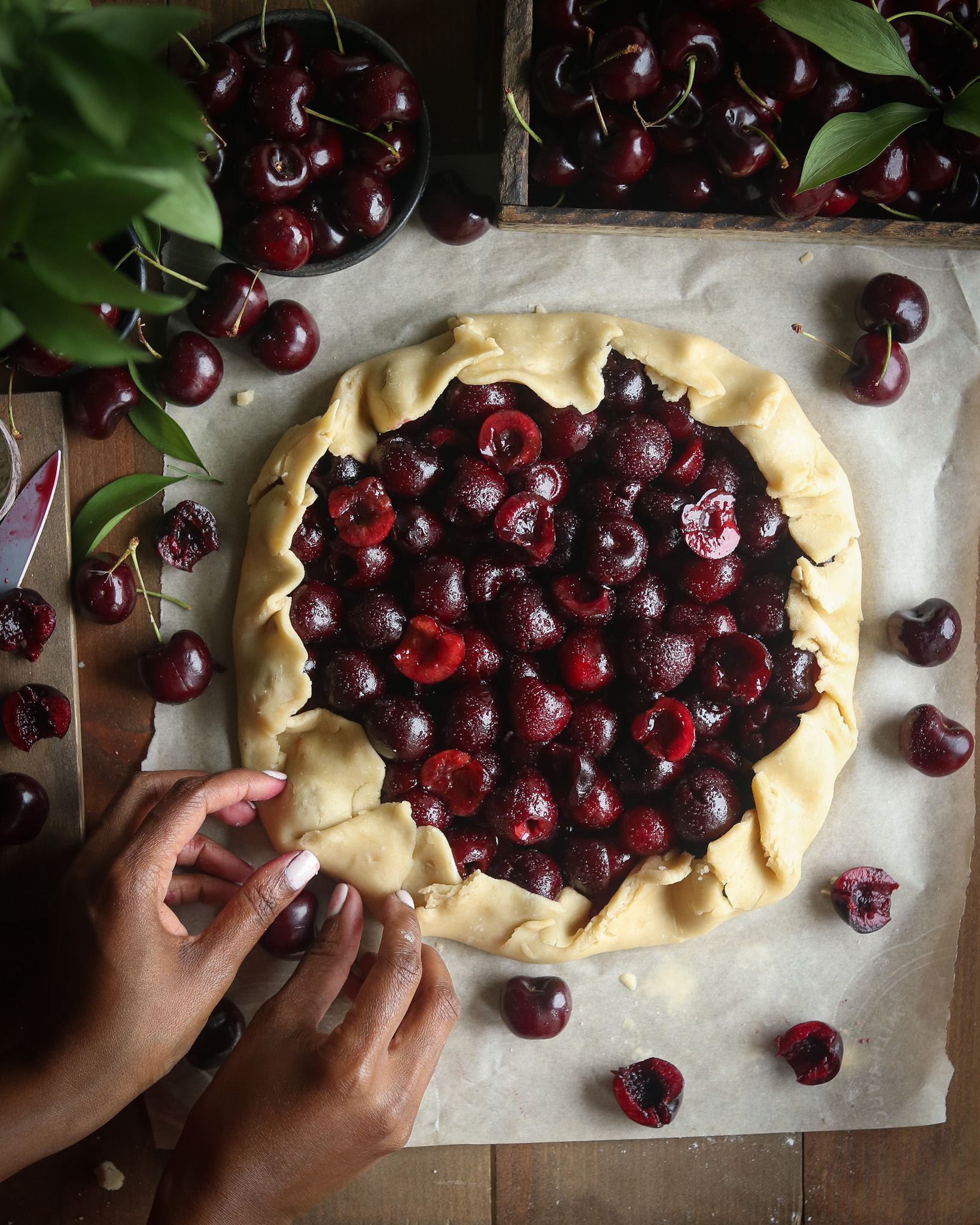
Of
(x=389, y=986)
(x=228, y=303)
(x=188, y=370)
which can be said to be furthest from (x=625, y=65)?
(x=389, y=986)

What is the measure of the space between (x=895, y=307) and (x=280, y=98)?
1275 mm

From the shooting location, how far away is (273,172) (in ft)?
5.51

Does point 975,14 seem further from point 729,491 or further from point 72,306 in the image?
point 72,306

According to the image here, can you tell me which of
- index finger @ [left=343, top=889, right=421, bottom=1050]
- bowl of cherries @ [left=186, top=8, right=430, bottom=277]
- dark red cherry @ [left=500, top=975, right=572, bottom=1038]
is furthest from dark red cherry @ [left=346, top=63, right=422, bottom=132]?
dark red cherry @ [left=500, top=975, right=572, bottom=1038]

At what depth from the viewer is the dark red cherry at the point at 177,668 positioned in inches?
71.1

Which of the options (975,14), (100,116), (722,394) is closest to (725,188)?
(722,394)

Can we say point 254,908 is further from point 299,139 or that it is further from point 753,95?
point 753,95

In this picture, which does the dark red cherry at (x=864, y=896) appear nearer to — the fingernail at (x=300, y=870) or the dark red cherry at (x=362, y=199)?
the fingernail at (x=300, y=870)

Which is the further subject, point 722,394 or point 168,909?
point 722,394

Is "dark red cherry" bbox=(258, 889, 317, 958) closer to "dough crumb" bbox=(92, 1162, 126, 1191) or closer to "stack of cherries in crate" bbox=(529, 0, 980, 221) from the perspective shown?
"dough crumb" bbox=(92, 1162, 126, 1191)

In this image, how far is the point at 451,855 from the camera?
1.74 m

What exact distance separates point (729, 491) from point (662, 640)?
1.12ft

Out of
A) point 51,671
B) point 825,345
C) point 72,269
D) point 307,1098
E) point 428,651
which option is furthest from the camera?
point 825,345

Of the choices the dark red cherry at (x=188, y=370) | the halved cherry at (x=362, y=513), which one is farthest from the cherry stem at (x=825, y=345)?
the dark red cherry at (x=188, y=370)
